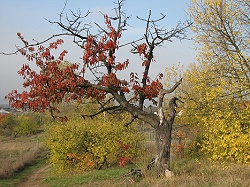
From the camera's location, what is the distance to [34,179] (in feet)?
71.5

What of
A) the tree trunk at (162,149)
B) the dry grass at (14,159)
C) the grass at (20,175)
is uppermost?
the tree trunk at (162,149)

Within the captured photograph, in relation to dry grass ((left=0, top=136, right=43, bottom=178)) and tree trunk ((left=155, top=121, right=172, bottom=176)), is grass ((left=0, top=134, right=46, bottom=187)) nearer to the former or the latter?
dry grass ((left=0, top=136, right=43, bottom=178))

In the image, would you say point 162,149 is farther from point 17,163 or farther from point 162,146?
point 17,163

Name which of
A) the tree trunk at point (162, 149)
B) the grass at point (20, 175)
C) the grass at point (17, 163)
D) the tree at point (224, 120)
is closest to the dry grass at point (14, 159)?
the grass at point (17, 163)

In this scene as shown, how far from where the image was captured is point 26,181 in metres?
21.0

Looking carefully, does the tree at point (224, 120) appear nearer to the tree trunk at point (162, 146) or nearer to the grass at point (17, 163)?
the tree trunk at point (162, 146)

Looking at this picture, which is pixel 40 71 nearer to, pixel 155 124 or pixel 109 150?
pixel 155 124

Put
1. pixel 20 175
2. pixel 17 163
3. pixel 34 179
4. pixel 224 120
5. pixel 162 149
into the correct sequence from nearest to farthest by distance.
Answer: pixel 224 120
pixel 162 149
pixel 34 179
pixel 20 175
pixel 17 163

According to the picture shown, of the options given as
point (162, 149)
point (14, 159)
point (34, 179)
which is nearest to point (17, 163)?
point (14, 159)

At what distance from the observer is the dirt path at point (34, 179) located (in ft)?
63.3

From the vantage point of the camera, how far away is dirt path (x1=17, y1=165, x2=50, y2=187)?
19.3 metres

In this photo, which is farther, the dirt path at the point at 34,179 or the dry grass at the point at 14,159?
the dry grass at the point at 14,159

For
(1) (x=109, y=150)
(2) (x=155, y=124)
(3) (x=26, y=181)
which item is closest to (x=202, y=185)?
(2) (x=155, y=124)

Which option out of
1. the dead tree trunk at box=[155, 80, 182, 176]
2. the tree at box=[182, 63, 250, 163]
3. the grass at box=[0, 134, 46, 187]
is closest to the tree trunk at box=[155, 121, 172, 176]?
the dead tree trunk at box=[155, 80, 182, 176]
